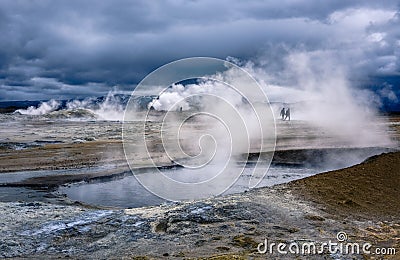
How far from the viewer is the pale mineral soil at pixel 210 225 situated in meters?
10.2

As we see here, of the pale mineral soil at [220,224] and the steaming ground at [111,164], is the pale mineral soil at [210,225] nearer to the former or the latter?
the pale mineral soil at [220,224]

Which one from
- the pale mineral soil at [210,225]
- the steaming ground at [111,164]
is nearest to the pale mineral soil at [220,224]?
the pale mineral soil at [210,225]

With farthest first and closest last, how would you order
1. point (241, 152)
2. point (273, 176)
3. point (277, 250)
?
1. point (241, 152)
2. point (273, 176)
3. point (277, 250)

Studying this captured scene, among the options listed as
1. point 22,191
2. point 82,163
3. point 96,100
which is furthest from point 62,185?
point 96,100

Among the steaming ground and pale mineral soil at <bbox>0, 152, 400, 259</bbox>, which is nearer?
pale mineral soil at <bbox>0, 152, 400, 259</bbox>

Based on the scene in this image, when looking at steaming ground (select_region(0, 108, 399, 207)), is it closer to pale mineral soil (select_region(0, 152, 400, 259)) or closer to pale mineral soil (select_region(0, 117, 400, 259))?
pale mineral soil (select_region(0, 117, 400, 259))

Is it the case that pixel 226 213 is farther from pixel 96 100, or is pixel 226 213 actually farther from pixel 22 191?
pixel 96 100

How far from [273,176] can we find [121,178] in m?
7.58

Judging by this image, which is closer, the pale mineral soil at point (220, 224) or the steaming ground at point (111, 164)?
the pale mineral soil at point (220, 224)

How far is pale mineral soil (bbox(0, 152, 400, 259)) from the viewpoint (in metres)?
10.2

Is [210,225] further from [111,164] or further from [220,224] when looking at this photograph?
[111,164]

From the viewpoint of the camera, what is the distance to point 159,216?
40.1ft

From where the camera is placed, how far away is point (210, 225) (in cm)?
1156

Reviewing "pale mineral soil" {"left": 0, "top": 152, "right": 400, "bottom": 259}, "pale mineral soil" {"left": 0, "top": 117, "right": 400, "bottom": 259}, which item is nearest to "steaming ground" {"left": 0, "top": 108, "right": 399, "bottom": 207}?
"pale mineral soil" {"left": 0, "top": 117, "right": 400, "bottom": 259}
